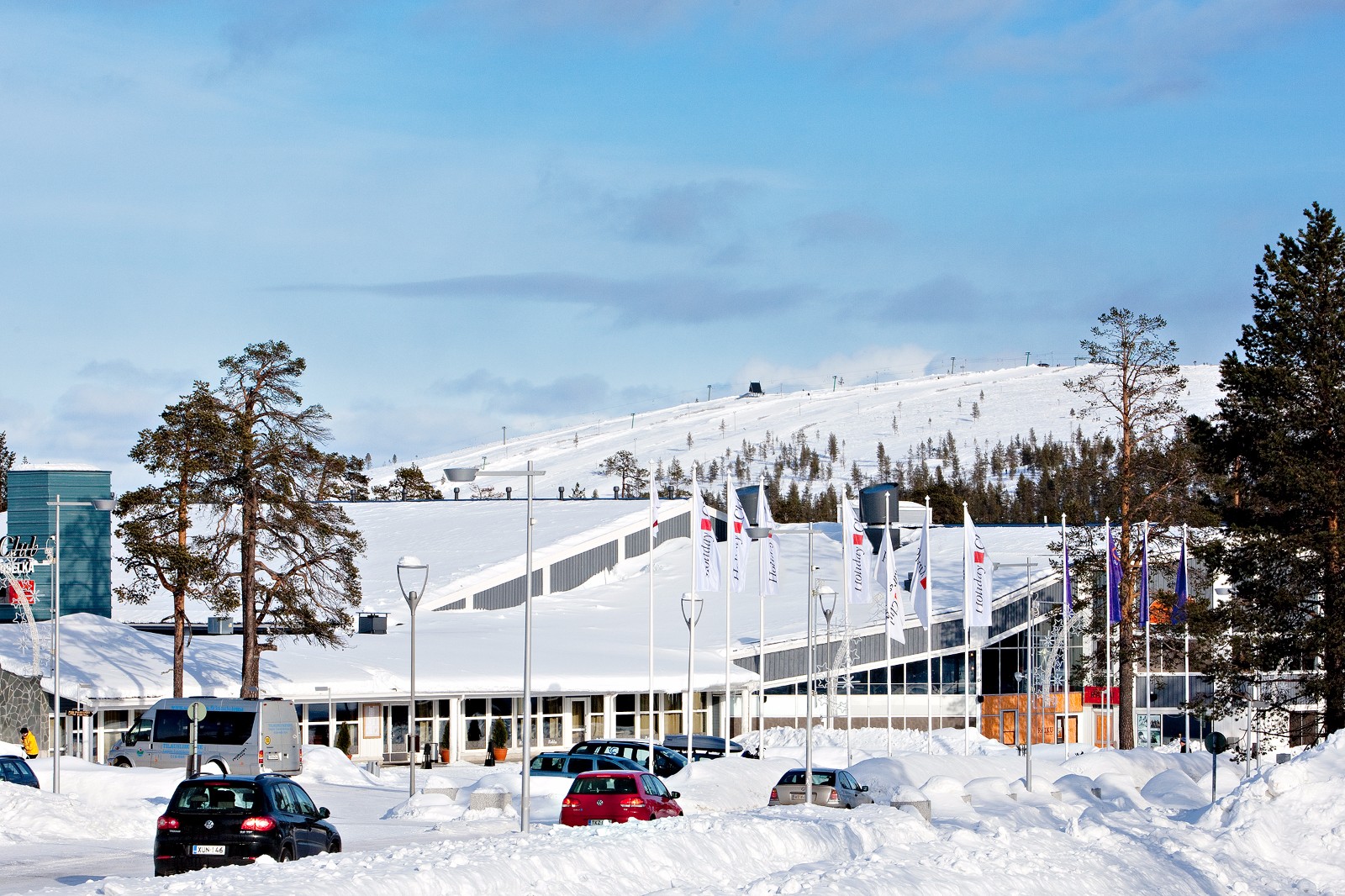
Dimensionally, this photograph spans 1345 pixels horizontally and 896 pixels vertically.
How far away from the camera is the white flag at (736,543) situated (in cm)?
4162

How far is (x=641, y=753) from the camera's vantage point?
42656 millimetres

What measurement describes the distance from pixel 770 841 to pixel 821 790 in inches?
480

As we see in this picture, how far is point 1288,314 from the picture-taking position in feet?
140

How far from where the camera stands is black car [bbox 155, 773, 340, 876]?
19938 millimetres

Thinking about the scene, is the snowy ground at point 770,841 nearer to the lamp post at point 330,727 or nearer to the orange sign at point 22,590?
the orange sign at point 22,590

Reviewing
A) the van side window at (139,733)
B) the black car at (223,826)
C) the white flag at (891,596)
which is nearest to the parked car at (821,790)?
the white flag at (891,596)

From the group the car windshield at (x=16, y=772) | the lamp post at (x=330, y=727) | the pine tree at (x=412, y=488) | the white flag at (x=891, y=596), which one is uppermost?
the pine tree at (x=412, y=488)

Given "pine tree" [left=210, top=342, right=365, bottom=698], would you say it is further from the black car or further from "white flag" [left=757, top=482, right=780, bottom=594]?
the black car

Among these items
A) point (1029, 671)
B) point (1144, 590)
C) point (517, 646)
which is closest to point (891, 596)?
point (1029, 671)

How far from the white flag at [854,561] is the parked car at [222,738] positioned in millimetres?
18303

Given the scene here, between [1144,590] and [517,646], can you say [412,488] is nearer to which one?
[517,646]

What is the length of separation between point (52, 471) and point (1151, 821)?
39099 millimetres

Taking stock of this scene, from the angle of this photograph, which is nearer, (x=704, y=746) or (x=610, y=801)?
(x=610, y=801)

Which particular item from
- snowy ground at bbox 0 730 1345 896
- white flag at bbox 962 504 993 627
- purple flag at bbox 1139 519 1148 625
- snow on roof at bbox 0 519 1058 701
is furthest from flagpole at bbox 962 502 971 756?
snowy ground at bbox 0 730 1345 896
